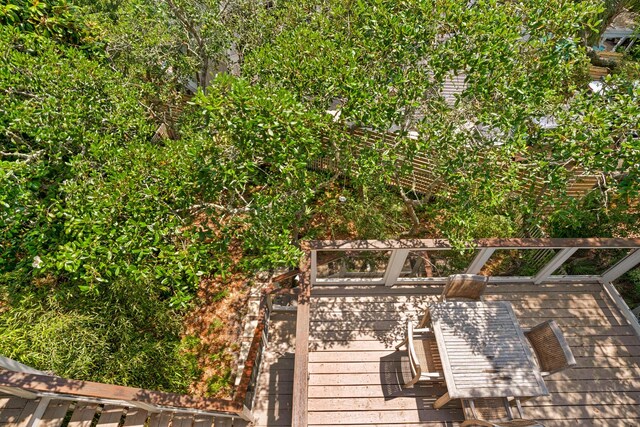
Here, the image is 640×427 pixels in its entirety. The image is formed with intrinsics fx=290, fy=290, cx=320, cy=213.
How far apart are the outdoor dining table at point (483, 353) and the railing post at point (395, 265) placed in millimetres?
1038

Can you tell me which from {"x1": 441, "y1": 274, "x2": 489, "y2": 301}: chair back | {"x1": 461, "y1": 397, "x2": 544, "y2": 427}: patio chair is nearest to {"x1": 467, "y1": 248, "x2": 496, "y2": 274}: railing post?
{"x1": 441, "y1": 274, "x2": 489, "y2": 301}: chair back

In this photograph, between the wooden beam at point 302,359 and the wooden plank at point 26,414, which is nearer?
the wooden beam at point 302,359

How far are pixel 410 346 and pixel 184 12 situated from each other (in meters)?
9.68

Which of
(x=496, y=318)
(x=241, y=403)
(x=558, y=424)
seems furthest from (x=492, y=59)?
(x=241, y=403)

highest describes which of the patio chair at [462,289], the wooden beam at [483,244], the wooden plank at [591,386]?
the wooden beam at [483,244]

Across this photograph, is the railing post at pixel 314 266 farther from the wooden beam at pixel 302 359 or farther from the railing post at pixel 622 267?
the railing post at pixel 622 267

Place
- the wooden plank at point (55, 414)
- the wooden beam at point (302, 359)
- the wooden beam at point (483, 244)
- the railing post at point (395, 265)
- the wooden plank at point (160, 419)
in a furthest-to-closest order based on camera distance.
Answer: the railing post at point (395, 265) < the wooden beam at point (483, 244) < the wooden plank at point (160, 419) < the wooden plank at point (55, 414) < the wooden beam at point (302, 359)

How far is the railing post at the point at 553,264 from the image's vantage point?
5.66m

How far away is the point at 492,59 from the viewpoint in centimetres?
493

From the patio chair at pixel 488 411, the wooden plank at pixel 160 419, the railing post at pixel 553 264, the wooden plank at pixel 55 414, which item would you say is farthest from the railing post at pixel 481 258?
the wooden plank at pixel 55 414

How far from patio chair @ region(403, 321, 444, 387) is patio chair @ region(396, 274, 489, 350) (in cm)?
22

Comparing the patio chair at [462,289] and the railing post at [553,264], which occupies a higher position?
the railing post at [553,264]

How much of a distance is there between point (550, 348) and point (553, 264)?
6.90ft

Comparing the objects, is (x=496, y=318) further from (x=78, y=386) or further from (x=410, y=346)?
(x=78, y=386)
